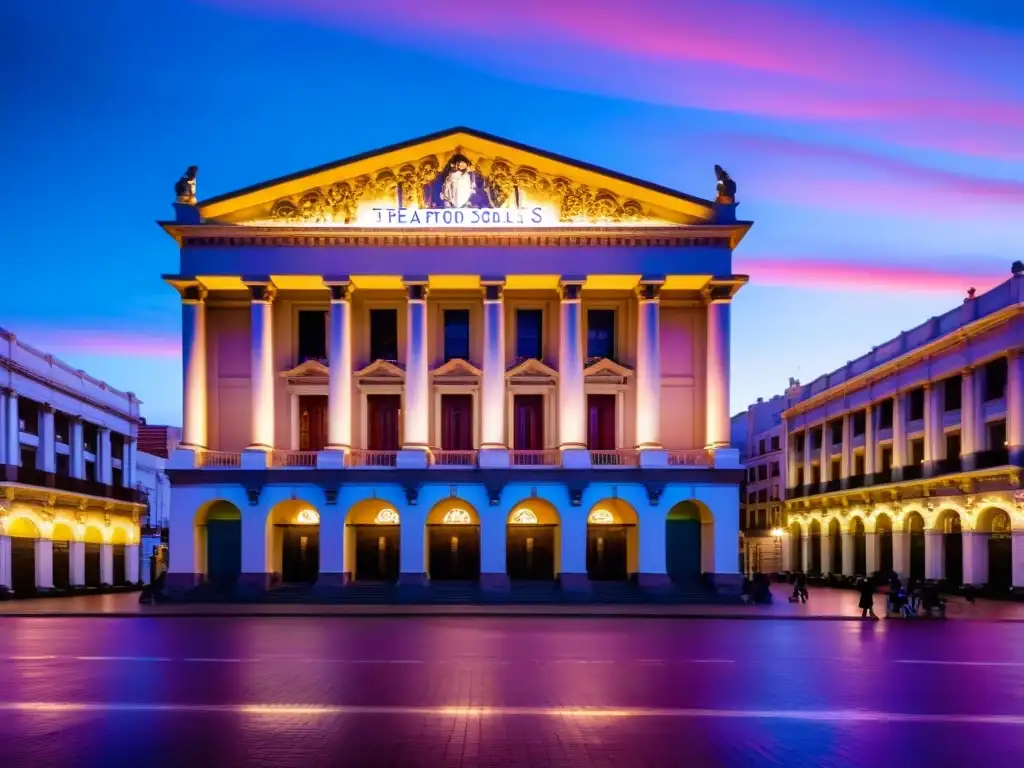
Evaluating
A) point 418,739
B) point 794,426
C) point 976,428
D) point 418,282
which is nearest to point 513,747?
point 418,739

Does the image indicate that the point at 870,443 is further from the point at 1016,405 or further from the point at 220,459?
the point at 220,459

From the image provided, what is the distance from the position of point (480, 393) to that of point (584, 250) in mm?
8009

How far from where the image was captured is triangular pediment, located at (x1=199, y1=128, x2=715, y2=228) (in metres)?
44.9

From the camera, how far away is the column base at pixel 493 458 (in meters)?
44.0

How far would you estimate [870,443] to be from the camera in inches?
2469

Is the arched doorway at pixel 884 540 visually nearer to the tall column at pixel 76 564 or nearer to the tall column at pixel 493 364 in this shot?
the tall column at pixel 493 364

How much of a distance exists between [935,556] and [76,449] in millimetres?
47136

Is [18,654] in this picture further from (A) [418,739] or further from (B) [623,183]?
(B) [623,183]

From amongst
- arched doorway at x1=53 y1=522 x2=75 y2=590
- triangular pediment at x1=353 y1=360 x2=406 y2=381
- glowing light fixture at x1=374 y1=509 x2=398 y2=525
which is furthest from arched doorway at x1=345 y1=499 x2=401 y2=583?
arched doorway at x1=53 y1=522 x2=75 y2=590

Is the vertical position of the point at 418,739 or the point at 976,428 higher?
the point at 976,428

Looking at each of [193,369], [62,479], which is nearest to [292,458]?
[193,369]

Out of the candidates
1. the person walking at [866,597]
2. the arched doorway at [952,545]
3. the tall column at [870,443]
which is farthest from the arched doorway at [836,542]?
the person walking at [866,597]

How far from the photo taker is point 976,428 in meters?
48.8

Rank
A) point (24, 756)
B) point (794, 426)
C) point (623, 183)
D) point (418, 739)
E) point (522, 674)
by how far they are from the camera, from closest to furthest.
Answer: point (24, 756)
point (418, 739)
point (522, 674)
point (623, 183)
point (794, 426)
